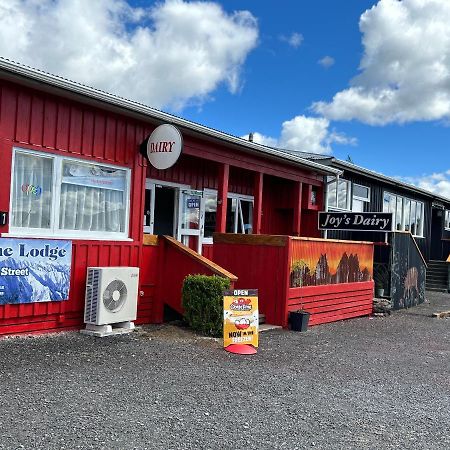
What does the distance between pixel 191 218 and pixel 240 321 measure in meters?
4.53

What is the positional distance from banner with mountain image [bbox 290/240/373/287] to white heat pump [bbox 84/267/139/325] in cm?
300

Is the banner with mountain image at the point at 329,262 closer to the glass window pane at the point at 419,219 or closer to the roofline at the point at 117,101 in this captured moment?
the roofline at the point at 117,101

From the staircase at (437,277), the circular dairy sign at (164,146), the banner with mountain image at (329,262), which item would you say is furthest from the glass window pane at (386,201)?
the circular dairy sign at (164,146)

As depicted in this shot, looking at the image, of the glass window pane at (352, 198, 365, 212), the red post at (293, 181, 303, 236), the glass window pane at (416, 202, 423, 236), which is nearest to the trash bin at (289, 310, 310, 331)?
the red post at (293, 181, 303, 236)

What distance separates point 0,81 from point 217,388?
472 cm

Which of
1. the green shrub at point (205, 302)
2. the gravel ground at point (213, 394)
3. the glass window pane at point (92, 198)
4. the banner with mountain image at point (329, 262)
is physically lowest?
the gravel ground at point (213, 394)

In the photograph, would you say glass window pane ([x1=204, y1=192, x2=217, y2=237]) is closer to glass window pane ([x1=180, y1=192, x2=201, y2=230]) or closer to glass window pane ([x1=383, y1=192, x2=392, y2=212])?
glass window pane ([x1=180, y1=192, x2=201, y2=230])

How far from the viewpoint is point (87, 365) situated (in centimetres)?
605

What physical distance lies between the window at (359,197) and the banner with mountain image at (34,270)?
10.6 m

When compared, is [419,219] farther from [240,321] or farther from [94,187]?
[94,187]

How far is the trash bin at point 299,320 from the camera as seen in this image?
365 inches

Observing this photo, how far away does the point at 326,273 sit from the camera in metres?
10.7

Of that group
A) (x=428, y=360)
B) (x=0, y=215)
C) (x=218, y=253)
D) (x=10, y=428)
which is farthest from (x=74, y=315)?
(x=428, y=360)

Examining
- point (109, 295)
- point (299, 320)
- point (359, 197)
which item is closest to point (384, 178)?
point (359, 197)
